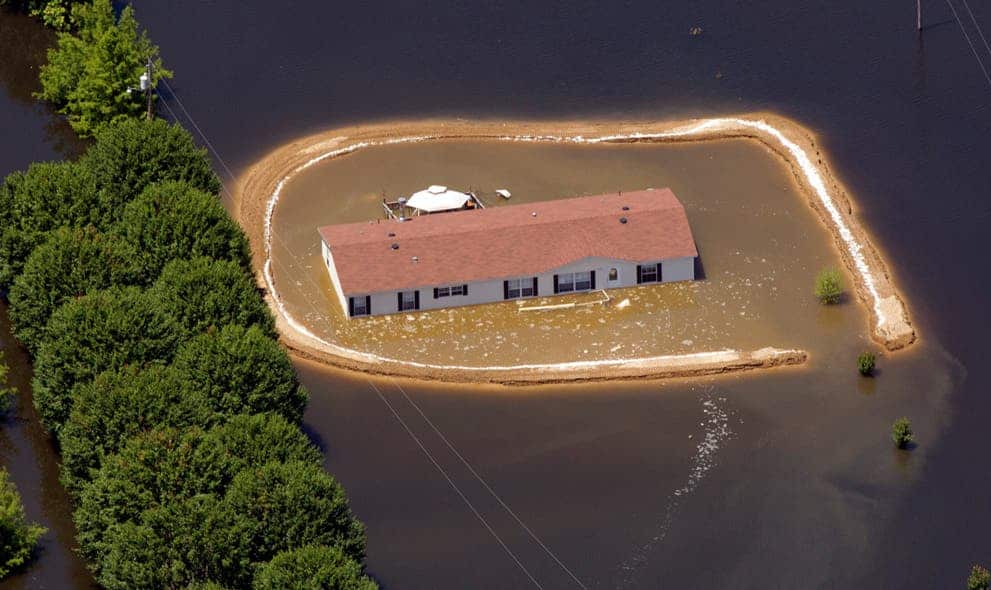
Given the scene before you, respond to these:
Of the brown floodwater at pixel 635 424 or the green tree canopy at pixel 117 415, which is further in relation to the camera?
the brown floodwater at pixel 635 424

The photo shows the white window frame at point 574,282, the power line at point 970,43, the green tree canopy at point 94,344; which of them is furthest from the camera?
the power line at point 970,43

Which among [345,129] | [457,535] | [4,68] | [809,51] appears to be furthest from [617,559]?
[4,68]

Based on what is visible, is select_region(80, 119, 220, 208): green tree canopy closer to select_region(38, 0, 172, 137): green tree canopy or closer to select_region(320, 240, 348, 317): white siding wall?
select_region(320, 240, 348, 317): white siding wall

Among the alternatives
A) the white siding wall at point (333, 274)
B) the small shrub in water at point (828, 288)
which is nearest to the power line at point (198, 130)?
the white siding wall at point (333, 274)

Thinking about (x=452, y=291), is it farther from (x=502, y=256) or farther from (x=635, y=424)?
(x=635, y=424)

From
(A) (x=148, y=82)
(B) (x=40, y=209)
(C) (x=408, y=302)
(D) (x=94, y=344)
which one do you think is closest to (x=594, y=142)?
(C) (x=408, y=302)

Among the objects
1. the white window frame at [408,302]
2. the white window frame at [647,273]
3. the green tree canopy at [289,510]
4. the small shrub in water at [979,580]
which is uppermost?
the white window frame at [647,273]

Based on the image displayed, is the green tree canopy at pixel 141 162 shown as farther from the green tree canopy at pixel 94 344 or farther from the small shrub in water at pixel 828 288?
the small shrub in water at pixel 828 288
